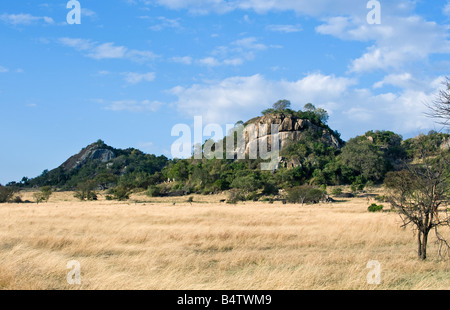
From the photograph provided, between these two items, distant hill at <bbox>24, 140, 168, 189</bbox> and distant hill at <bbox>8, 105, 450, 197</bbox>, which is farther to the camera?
distant hill at <bbox>24, 140, 168, 189</bbox>

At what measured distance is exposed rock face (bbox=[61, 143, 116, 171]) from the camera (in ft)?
456

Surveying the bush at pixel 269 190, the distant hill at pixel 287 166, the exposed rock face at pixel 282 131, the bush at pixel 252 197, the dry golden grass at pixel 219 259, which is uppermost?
the exposed rock face at pixel 282 131

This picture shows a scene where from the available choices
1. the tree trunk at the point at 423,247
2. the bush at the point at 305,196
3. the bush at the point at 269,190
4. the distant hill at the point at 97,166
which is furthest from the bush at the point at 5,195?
the tree trunk at the point at 423,247

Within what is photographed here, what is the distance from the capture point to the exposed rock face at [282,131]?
93250 millimetres

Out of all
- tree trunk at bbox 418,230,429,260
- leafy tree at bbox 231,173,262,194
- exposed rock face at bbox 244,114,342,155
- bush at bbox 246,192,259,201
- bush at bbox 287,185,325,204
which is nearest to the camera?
tree trunk at bbox 418,230,429,260

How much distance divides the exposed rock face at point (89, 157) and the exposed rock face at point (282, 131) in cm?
6310

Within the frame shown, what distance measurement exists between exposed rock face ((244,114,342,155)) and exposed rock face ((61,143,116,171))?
6310 cm

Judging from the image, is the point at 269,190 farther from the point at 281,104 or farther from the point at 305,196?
the point at 281,104

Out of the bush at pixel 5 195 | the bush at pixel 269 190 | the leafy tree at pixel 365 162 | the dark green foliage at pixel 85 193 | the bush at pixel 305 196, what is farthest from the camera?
the leafy tree at pixel 365 162

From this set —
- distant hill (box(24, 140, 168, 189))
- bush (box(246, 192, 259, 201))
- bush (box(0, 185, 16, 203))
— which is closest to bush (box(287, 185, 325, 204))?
bush (box(246, 192, 259, 201))

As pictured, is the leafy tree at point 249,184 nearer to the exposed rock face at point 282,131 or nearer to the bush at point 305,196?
the bush at point 305,196

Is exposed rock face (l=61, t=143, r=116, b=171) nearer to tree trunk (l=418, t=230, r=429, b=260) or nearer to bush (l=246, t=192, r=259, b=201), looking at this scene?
bush (l=246, t=192, r=259, b=201)

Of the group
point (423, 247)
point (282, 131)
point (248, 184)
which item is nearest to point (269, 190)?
point (248, 184)
